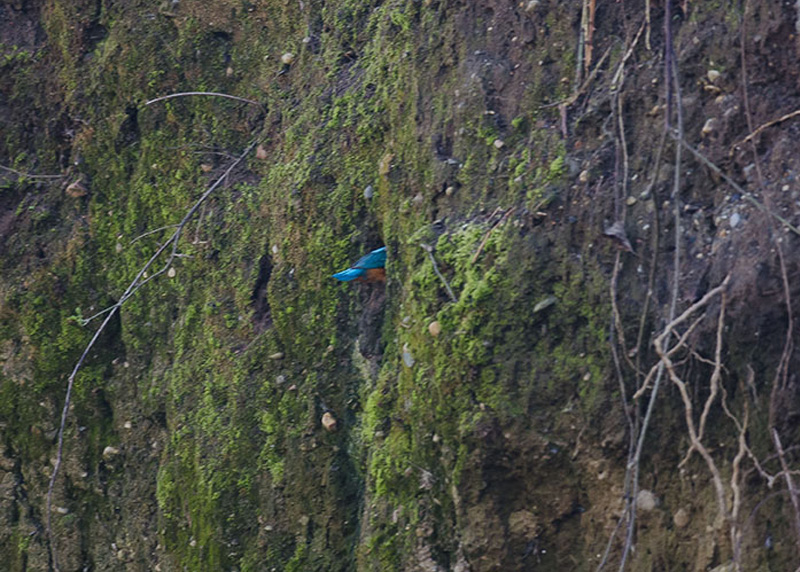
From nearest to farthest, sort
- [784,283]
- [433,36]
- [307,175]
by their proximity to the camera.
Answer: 1. [784,283]
2. [433,36]
3. [307,175]

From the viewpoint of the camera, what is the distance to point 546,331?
2.36 metres

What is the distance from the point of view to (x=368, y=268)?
289cm

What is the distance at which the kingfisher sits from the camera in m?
2.88

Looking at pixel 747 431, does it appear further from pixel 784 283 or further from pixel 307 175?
pixel 307 175

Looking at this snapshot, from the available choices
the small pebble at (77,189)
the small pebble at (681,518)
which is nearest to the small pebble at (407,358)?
the small pebble at (681,518)

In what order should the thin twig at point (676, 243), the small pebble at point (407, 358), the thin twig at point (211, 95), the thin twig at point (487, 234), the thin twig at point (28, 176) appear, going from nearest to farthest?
the thin twig at point (676, 243) → the thin twig at point (487, 234) → the small pebble at point (407, 358) → the thin twig at point (211, 95) → the thin twig at point (28, 176)

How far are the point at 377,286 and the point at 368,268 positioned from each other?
0.30ft

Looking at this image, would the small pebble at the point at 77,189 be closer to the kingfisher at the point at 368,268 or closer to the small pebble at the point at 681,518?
the kingfisher at the point at 368,268

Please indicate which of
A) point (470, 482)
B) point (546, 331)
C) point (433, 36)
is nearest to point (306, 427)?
point (470, 482)

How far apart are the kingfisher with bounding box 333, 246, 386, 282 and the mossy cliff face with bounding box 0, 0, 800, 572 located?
6 centimetres

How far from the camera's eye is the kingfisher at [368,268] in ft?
9.45

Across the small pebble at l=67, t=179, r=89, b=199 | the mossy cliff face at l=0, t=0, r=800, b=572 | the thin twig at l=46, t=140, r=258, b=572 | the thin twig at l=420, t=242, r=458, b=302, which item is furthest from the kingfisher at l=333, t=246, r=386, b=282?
the small pebble at l=67, t=179, r=89, b=199

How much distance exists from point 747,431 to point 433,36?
5.10 ft

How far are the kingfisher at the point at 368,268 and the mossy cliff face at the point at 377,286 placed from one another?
59 millimetres
